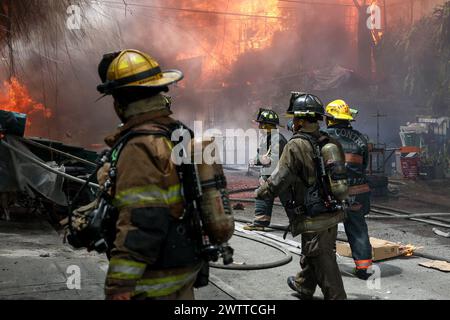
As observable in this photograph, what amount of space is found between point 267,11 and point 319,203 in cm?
2778

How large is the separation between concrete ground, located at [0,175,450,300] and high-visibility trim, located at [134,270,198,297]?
2.01 m

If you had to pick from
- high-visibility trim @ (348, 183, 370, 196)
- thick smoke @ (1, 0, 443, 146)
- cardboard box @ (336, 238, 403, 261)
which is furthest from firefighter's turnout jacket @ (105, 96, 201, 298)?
thick smoke @ (1, 0, 443, 146)

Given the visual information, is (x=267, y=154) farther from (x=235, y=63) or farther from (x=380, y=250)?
(x=235, y=63)

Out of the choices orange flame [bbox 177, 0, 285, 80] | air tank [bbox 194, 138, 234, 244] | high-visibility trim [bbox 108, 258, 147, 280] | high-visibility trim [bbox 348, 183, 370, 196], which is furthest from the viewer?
orange flame [bbox 177, 0, 285, 80]

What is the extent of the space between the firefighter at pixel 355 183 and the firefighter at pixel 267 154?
192 cm

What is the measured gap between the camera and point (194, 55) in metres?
27.5

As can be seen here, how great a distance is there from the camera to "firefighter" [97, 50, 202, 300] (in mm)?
2035

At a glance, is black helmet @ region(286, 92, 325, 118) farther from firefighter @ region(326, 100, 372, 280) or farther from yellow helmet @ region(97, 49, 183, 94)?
yellow helmet @ region(97, 49, 183, 94)

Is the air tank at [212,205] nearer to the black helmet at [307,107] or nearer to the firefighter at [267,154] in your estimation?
the black helmet at [307,107]

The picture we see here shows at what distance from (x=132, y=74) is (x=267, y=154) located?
5.41m

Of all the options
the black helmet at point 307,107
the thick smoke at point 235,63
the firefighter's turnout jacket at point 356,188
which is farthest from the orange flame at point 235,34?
the black helmet at point 307,107

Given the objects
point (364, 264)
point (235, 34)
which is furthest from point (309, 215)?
point (235, 34)

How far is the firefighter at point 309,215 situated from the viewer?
151 inches
